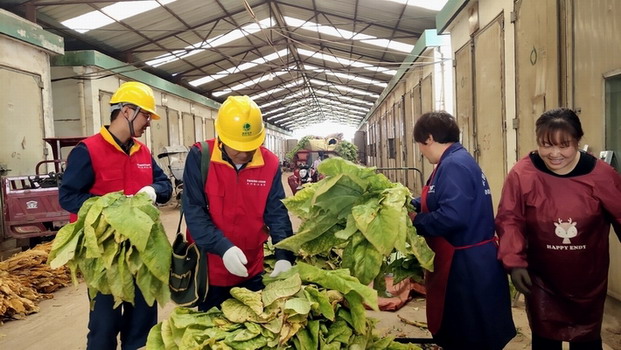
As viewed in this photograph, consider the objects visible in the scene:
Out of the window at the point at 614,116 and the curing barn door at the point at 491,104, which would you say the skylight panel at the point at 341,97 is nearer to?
the curing barn door at the point at 491,104

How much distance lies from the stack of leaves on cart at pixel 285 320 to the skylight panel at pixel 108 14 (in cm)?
974

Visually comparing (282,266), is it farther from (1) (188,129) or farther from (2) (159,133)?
(1) (188,129)

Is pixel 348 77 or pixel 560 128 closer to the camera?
pixel 560 128

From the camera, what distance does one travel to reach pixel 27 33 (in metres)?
8.41

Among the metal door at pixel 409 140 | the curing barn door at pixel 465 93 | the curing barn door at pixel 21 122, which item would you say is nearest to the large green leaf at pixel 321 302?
the curing barn door at pixel 465 93

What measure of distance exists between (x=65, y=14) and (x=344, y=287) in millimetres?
10822

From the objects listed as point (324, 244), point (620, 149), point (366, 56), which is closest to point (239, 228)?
point (324, 244)

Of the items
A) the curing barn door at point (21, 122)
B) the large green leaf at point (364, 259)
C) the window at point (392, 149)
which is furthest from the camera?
the window at point (392, 149)

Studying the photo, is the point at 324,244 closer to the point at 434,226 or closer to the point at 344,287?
the point at 344,287

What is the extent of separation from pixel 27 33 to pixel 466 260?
949 cm

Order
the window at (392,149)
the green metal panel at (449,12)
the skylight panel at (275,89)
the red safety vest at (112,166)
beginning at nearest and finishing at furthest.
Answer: the red safety vest at (112,166) < the green metal panel at (449,12) < the window at (392,149) < the skylight panel at (275,89)

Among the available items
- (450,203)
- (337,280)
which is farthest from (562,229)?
(337,280)

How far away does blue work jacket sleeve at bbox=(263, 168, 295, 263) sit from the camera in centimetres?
238

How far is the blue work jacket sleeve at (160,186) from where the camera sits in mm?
2912
